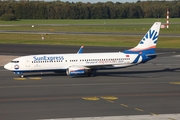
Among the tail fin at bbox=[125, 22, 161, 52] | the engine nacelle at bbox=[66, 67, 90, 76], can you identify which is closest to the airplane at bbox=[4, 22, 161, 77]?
the engine nacelle at bbox=[66, 67, 90, 76]

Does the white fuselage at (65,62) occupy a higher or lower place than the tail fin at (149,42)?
lower

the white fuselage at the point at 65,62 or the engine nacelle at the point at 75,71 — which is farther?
the white fuselage at the point at 65,62

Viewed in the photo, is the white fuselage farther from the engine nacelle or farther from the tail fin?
the tail fin

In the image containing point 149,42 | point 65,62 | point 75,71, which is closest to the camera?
point 75,71

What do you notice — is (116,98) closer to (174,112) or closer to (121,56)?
(174,112)

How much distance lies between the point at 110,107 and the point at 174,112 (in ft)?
16.9

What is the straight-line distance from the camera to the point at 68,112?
108 ft

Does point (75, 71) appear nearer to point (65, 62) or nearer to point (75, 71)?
point (75, 71)

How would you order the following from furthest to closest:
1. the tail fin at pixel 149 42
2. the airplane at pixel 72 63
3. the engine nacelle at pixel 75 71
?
1. the tail fin at pixel 149 42
2. the airplane at pixel 72 63
3. the engine nacelle at pixel 75 71

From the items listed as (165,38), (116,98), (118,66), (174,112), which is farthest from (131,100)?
(165,38)

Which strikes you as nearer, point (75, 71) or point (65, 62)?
point (75, 71)

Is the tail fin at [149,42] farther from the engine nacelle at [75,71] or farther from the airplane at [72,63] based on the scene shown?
the engine nacelle at [75,71]

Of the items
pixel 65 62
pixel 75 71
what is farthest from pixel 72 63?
pixel 75 71

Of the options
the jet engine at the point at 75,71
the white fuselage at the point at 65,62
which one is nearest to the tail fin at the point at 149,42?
the white fuselage at the point at 65,62
